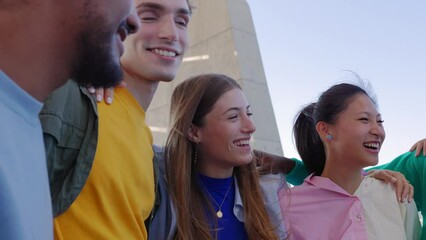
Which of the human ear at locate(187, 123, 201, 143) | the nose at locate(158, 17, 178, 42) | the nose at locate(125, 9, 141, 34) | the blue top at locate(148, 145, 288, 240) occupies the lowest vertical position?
the blue top at locate(148, 145, 288, 240)

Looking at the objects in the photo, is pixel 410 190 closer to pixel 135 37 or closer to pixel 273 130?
pixel 135 37

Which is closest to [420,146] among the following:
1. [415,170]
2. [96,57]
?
[415,170]

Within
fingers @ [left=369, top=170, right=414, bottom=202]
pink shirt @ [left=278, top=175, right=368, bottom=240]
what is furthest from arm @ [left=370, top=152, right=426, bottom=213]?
pink shirt @ [left=278, top=175, right=368, bottom=240]

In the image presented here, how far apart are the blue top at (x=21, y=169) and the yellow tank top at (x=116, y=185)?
0.32m

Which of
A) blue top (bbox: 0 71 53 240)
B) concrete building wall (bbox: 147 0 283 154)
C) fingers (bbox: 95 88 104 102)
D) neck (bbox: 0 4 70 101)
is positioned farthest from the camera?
concrete building wall (bbox: 147 0 283 154)

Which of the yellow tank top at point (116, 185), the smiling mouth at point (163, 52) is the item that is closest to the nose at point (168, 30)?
the smiling mouth at point (163, 52)

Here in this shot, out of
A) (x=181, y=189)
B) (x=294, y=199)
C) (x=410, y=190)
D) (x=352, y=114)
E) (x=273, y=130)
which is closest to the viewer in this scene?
(x=181, y=189)

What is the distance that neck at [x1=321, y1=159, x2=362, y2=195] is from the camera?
8.07ft

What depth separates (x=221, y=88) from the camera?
7.57 feet

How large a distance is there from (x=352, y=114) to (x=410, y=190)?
519 mm

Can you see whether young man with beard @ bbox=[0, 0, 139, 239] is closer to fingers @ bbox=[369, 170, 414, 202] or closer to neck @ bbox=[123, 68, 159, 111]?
neck @ bbox=[123, 68, 159, 111]

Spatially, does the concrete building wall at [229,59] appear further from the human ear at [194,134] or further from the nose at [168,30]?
the nose at [168,30]

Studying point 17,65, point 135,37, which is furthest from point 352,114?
point 17,65

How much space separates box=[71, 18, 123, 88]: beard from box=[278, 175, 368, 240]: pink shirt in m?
1.43
